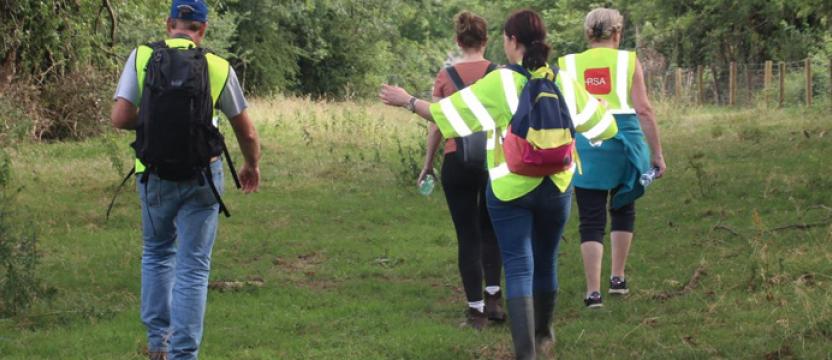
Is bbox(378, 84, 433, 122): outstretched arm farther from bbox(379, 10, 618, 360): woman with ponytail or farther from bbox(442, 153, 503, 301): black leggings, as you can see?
bbox(442, 153, 503, 301): black leggings

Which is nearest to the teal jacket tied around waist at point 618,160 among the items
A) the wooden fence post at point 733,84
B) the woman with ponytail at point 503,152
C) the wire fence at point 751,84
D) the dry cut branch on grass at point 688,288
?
the dry cut branch on grass at point 688,288

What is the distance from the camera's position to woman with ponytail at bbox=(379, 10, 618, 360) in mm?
5934

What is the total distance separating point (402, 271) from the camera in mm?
9594

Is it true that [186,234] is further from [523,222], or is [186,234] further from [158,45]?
[523,222]

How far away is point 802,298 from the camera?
22.8ft

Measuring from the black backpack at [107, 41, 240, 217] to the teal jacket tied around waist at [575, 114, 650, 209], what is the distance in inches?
116

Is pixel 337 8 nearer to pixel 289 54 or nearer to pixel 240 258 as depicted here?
pixel 289 54

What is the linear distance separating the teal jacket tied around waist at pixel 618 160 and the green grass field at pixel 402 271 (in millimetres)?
778

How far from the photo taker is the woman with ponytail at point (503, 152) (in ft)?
19.5

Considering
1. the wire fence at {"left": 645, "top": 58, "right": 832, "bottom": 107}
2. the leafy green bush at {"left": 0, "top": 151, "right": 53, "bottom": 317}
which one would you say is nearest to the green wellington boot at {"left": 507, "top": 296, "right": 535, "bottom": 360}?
the leafy green bush at {"left": 0, "top": 151, "right": 53, "bottom": 317}

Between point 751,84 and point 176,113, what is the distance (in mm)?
36429

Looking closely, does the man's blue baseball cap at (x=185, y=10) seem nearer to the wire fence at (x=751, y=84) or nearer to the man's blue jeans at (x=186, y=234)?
the man's blue jeans at (x=186, y=234)

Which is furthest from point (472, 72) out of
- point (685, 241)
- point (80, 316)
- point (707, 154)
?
point (707, 154)

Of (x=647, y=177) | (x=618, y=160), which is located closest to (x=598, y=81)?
(x=618, y=160)
